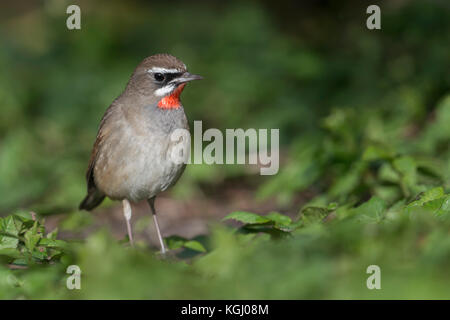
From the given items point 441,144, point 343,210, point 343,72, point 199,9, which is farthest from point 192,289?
point 199,9

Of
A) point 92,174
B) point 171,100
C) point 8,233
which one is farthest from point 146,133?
point 8,233

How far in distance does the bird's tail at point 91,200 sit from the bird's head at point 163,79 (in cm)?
138

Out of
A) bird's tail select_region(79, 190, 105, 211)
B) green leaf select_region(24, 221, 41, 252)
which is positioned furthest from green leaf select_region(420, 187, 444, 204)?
bird's tail select_region(79, 190, 105, 211)

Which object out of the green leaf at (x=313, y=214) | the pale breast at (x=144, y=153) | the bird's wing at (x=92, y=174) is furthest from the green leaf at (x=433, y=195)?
the bird's wing at (x=92, y=174)

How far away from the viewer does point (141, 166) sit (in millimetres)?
5449

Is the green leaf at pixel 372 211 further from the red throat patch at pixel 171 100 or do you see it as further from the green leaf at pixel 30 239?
the green leaf at pixel 30 239

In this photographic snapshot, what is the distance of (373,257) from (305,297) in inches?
17.7

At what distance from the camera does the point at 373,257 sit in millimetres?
3396

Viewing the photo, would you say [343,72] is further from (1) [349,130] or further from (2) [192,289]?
(2) [192,289]

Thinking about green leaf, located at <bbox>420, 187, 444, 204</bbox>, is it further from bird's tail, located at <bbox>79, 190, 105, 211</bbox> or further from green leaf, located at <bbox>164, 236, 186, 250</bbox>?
bird's tail, located at <bbox>79, 190, 105, 211</bbox>

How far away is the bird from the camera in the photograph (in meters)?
5.45

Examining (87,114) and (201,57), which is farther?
(201,57)

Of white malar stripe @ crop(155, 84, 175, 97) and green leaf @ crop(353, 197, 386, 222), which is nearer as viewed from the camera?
green leaf @ crop(353, 197, 386, 222)

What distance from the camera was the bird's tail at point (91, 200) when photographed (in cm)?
652
